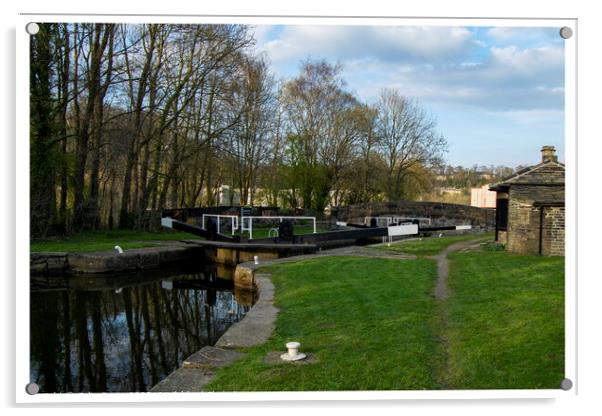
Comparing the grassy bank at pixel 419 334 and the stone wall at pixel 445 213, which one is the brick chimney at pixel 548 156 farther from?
the stone wall at pixel 445 213

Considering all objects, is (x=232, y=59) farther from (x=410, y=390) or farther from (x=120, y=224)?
(x=410, y=390)

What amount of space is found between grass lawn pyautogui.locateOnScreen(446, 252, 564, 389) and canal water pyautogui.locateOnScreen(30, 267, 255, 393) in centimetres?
332

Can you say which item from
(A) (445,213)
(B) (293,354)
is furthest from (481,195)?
(B) (293,354)

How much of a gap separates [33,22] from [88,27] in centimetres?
706

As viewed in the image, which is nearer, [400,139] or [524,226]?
[524,226]

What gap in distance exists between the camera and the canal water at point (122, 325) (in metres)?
5.69

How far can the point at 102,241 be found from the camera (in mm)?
15656

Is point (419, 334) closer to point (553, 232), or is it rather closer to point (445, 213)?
point (553, 232)

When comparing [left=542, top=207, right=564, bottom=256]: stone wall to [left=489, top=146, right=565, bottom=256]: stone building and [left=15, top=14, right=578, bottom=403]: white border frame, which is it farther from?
[left=15, top=14, right=578, bottom=403]: white border frame

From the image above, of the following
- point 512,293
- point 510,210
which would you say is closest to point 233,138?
point 510,210

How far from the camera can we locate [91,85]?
47.1 feet

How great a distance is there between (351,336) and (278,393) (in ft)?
5.09


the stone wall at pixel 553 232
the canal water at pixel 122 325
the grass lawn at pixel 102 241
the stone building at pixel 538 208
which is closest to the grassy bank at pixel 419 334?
the stone wall at pixel 553 232

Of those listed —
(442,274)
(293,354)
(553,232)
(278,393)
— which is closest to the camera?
(278,393)
